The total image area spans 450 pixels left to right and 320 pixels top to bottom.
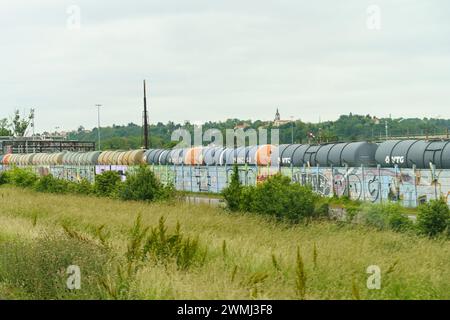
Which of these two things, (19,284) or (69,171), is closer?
(19,284)

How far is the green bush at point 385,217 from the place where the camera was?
58.4ft

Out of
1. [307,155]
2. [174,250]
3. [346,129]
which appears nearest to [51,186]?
[307,155]

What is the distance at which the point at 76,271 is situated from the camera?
9586mm

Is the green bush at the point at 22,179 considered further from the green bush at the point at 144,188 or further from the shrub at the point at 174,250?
the shrub at the point at 174,250

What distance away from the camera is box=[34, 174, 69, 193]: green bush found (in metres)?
42.5

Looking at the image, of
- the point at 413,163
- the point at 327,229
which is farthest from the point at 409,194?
the point at 327,229

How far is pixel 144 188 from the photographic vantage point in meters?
31.2

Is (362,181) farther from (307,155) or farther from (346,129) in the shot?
(346,129)

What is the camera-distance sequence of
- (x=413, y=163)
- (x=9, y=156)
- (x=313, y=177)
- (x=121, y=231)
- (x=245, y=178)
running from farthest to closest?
(x=9, y=156)
(x=245, y=178)
(x=313, y=177)
(x=413, y=163)
(x=121, y=231)

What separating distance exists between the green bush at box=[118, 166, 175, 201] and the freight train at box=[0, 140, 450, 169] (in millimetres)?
5110

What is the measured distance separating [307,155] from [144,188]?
11.2 m

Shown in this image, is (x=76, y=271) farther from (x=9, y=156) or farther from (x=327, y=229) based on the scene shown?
(x=9, y=156)
